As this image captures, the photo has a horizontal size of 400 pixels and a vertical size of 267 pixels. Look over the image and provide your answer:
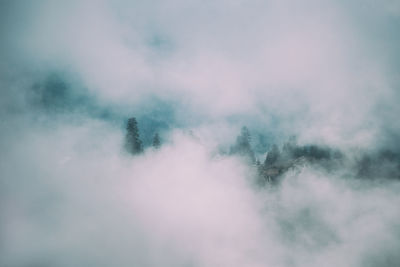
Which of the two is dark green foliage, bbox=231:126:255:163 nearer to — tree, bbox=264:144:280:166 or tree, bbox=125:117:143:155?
tree, bbox=264:144:280:166

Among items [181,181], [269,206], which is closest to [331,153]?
[269,206]

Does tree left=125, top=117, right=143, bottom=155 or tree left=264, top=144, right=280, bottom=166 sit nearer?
tree left=125, top=117, right=143, bottom=155

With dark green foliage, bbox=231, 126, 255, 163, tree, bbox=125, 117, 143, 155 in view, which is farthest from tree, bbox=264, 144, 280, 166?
tree, bbox=125, 117, 143, 155

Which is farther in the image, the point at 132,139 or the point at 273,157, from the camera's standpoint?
the point at 273,157

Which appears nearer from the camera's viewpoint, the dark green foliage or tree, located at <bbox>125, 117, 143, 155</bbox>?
tree, located at <bbox>125, 117, 143, 155</bbox>

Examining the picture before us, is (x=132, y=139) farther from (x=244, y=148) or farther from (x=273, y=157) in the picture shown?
(x=273, y=157)

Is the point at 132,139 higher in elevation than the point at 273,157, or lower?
lower

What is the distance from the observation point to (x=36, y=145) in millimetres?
35688

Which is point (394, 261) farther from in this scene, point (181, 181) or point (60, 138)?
point (60, 138)

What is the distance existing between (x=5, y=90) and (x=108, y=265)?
40485mm

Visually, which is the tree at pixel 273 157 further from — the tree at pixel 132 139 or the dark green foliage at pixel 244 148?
the tree at pixel 132 139

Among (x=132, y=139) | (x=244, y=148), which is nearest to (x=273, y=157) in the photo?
(x=244, y=148)

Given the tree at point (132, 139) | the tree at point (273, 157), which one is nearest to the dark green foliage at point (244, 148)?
the tree at point (273, 157)

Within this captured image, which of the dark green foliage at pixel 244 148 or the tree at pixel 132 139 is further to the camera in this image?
the dark green foliage at pixel 244 148
